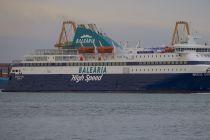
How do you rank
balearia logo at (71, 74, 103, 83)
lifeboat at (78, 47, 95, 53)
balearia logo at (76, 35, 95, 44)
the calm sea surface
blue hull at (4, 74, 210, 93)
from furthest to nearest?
balearia logo at (76, 35, 95, 44) < lifeboat at (78, 47, 95, 53) < balearia logo at (71, 74, 103, 83) < blue hull at (4, 74, 210, 93) < the calm sea surface

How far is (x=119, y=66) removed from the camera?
87.0 meters

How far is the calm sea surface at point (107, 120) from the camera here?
43.5 m

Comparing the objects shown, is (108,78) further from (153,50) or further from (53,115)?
(53,115)

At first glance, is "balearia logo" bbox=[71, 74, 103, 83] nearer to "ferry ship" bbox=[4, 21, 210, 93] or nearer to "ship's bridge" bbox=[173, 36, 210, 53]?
"ferry ship" bbox=[4, 21, 210, 93]

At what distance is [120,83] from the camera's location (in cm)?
8644

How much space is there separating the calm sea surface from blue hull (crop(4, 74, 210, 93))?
10.3m

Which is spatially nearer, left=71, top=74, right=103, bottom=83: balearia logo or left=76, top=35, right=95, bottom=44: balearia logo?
left=71, top=74, right=103, bottom=83: balearia logo

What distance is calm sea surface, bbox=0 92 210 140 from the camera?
43531 mm

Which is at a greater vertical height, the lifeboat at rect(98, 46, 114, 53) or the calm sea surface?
the lifeboat at rect(98, 46, 114, 53)

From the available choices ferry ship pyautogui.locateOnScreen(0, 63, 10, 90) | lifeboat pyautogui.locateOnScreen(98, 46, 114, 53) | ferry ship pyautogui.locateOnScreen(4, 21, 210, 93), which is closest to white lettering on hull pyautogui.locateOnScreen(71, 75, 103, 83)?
ferry ship pyautogui.locateOnScreen(4, 21, 210, 93)

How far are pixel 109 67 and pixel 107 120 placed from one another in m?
36.0

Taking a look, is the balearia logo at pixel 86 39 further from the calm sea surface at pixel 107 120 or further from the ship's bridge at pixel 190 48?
the calm sea surface at pixel 107 120

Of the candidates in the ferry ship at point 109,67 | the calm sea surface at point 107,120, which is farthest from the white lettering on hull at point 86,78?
the calm sea surface at point 107,120

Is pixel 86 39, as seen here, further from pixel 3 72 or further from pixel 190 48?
pixel 3 72
